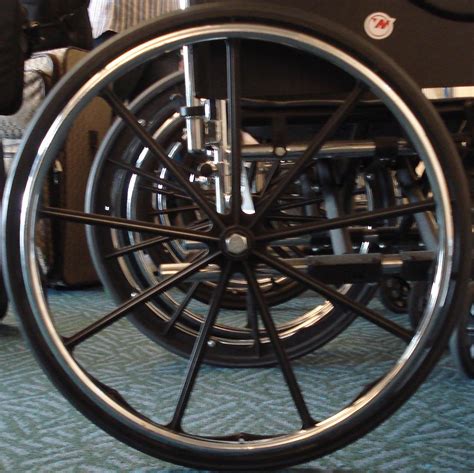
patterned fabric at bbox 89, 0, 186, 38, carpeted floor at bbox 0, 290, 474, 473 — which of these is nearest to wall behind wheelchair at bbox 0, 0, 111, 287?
patterned fabric at bbox 89, 0, 186, 38

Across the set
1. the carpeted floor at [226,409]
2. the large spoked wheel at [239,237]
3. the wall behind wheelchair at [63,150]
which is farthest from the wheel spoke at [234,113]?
the wall behind wheelchair at [63,150]

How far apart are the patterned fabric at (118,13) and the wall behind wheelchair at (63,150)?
19cm

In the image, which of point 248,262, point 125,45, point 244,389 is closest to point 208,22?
point 125,45

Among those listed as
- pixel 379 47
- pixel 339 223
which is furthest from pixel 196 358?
pixel 379 47

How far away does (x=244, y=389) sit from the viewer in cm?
102

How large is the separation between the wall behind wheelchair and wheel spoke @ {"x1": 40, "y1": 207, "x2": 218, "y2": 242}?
102cm

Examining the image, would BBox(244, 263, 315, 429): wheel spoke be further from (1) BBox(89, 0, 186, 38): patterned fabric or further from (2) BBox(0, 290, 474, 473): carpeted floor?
(1) BBox(89, 0, 186, 38): patterned fabric

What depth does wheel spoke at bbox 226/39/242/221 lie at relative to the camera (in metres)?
0.64

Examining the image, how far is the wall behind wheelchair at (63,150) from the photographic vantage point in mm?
1669

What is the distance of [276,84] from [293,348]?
54 cm

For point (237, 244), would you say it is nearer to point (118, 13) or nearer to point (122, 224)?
point (122, 224)

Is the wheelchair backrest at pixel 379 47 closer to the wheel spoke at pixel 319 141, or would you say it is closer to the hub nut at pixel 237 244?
the wheel spoke at pixel 319 141

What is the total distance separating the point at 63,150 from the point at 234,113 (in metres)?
1.29

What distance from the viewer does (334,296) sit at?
0.67 m
